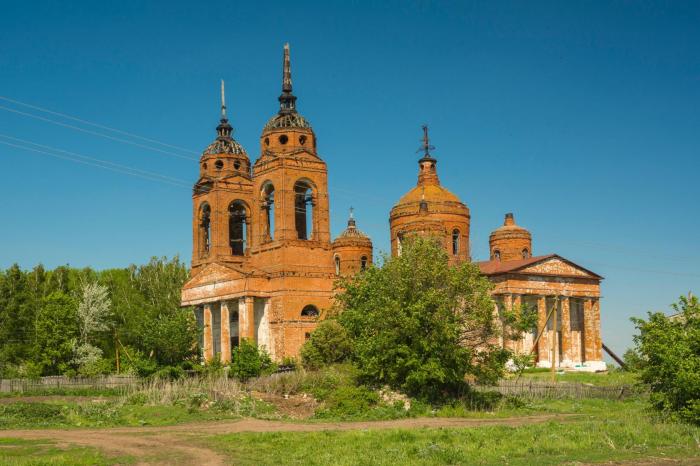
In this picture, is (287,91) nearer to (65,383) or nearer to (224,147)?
(224,147)

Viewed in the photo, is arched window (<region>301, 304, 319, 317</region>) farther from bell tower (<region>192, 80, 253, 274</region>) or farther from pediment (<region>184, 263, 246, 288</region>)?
bell tower (<region>192, 80, 253, 274</region>)

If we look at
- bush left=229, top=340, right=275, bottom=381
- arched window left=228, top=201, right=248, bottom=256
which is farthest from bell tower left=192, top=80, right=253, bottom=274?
bush left=229, top=340, right=275, bottom=381

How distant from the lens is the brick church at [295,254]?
52094 mm

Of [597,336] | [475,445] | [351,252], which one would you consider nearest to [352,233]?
[351,252]

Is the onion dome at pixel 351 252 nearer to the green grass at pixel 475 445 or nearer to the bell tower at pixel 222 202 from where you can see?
the bell tower at pixel 222 202

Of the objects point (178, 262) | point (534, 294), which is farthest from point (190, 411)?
point (178, 262)

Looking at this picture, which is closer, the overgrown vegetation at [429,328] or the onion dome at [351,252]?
the overgrown vegetation at [429,328]

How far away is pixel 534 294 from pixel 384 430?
3279cm

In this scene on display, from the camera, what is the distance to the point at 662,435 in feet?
76.0

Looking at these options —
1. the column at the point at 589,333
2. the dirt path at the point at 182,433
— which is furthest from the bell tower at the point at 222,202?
the dirt path at the point at 182,433

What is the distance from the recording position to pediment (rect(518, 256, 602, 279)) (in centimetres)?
5514

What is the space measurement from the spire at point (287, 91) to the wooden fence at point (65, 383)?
68.8 ft

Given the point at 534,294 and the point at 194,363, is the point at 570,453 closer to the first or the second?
the point at 194,363

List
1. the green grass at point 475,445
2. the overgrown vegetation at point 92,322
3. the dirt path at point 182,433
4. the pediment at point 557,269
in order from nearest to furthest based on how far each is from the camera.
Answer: the green grass at point 475,445 < the dirt path at point 182,433 < the overgrown vegetation at point 92,322 < the pediment at point 557,269
